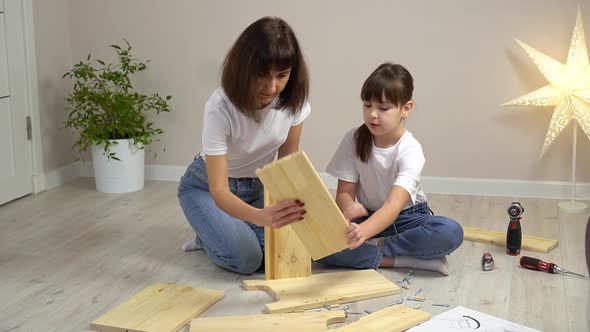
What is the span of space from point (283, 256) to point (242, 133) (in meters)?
0.37

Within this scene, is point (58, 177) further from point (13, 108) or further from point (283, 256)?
point (283, 256)

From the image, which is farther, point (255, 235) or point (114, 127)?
point (114, 127)

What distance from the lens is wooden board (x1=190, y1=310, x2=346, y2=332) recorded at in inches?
77.2

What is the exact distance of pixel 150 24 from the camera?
3.67 meters

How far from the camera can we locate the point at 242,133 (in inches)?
92.0

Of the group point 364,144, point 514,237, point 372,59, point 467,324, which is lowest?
point 467,324

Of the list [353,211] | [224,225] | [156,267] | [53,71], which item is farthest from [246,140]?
[53,71]

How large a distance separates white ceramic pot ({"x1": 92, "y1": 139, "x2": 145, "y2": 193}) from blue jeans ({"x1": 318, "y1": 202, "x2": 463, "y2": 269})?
1.32m

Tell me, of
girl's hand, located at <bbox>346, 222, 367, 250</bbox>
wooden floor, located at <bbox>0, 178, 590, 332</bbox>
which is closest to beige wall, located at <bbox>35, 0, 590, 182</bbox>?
wooden floor, located at <bbox>0, 178, 590, 332</bbox>

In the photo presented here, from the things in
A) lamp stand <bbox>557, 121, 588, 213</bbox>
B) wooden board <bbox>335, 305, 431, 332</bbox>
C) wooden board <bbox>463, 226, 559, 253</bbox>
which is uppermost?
lamp stand <bbox>557, 121, 588, 213</bbox>

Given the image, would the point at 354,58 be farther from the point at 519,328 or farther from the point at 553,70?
the point at 519,328

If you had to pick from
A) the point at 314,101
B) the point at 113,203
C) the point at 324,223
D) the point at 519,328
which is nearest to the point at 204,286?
the point at 324,223

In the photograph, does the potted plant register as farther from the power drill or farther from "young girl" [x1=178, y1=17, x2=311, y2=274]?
the power drill

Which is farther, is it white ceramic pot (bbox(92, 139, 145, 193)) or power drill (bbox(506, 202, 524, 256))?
white ceramic pot (bbox(92, 139, 145, 193))
